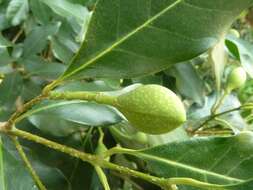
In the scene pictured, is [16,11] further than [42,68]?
Yes

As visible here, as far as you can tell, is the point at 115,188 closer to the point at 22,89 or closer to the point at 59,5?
the point at 22,89

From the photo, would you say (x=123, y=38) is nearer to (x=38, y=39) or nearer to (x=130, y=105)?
(x=130, y=105)

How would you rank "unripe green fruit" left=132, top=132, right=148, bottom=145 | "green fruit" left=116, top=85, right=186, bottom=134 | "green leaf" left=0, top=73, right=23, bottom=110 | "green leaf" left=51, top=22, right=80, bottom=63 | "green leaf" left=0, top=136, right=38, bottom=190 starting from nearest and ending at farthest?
1. "green fruit" left=116, top=85, right=186, bottom=134
2. "green leaf" left=0, top=136, right=38, bottom=190
3. "unripe green fruit" left=132, top=132, right=148, bottom=145
4. "green leaf" left=0, top=73, right=23, bottom=110
5. "green leaf" left=51, top=22, right=80, bottom=63

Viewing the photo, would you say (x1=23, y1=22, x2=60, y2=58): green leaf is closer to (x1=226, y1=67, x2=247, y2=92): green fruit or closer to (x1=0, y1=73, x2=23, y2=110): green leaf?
(x1=0, y1=73, x2=23, y2=110): green leaf

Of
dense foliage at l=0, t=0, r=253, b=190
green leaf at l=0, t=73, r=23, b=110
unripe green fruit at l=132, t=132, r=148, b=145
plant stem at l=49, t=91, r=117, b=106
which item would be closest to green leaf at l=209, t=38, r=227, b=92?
dense foliage at l=0, t=0, r=253, b=190

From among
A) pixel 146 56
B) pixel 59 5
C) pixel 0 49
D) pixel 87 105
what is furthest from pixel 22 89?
pixel 146 56

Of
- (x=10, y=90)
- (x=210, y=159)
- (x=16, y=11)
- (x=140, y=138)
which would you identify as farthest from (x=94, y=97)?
(x=16, y=11)
